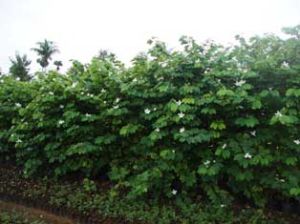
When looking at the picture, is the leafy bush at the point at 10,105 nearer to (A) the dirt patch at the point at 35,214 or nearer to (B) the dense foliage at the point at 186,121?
(B) the dense foliage at the point at 186,121

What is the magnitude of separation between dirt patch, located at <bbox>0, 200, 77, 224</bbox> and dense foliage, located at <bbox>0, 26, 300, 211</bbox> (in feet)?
2.72

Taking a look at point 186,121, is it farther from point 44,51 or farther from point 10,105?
point 44,51

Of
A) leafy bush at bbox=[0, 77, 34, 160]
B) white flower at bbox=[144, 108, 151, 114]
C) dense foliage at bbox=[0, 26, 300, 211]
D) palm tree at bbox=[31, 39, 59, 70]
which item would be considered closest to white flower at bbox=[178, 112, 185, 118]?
dense foliage at bbox=[0, 26, 300, 211]

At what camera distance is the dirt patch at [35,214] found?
19.2 feet

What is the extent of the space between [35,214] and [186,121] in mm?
2581

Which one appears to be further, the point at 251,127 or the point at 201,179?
the point at 201,179

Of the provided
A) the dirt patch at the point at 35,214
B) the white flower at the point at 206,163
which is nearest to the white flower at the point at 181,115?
the white flower at the point at 206,163

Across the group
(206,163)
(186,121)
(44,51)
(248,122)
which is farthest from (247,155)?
(44,51)

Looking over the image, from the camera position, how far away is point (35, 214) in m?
6.11

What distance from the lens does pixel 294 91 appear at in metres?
4.98

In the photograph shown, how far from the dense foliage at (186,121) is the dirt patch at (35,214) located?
83 centimetres

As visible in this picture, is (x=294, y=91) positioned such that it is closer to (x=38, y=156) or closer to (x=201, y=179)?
(x=201, y=179)

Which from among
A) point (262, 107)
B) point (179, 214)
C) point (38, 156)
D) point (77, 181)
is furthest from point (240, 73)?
point (38, 156)

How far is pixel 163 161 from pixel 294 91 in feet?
6.35
